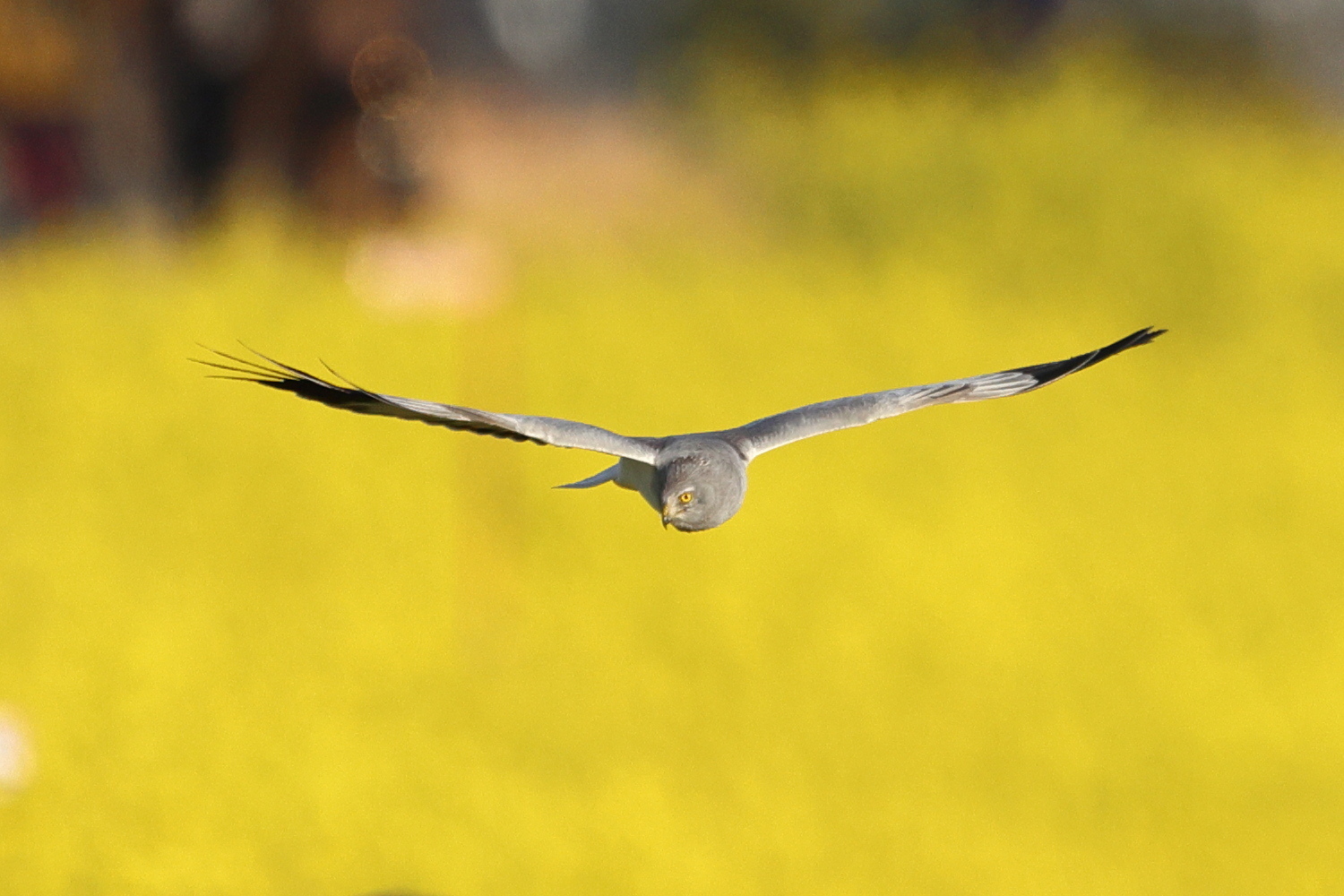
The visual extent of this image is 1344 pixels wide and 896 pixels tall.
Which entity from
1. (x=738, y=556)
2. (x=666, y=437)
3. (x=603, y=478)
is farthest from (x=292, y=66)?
(x=666, y=437)

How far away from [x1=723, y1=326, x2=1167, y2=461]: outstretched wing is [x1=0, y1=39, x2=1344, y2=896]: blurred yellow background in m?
5.56

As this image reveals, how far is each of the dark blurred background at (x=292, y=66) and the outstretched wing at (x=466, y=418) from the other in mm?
17480

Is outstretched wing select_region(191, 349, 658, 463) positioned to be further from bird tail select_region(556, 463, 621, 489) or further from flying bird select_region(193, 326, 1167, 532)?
bird tail select_region(556, 463, 621, 489)

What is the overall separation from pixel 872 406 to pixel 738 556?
10.4 metres

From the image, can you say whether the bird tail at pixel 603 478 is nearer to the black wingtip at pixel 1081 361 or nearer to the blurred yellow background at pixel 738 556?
the black wingtip at pixel 1081 361

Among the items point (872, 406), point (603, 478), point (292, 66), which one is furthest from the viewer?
point (292, 66)

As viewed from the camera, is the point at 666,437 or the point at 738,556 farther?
the point at 738,556

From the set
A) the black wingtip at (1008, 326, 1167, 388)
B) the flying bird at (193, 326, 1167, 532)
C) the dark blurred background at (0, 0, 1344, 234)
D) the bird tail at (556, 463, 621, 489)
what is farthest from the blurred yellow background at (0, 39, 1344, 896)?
the flying bird at (193, 326, 1167, 532)

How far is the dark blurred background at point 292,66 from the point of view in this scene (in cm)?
2078

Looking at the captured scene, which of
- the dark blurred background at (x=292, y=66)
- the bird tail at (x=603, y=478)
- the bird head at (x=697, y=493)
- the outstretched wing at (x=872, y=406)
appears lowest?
the bird head at (x=697, y=493)

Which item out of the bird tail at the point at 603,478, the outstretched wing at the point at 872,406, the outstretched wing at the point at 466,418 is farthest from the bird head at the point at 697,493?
the bird tail at the point at 603,478

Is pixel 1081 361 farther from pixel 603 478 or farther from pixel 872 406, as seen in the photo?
pixel 603 478

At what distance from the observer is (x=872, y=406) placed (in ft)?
12.9

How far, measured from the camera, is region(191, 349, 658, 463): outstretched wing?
3.30 m
